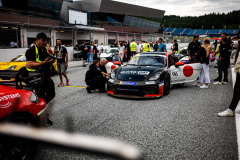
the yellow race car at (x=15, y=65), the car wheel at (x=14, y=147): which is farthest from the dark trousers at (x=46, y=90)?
the yellow race car at (x=15, y=65)

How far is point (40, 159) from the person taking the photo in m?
2.88

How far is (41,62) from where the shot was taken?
12.6 feet

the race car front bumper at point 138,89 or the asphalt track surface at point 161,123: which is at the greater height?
the race car front bumper at point 138,89

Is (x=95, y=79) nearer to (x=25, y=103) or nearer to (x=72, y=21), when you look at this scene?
(x=25, y=103)

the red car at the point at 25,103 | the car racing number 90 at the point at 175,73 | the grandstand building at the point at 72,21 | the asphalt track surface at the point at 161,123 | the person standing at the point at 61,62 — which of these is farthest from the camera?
the grandstand building at the point at 72,21

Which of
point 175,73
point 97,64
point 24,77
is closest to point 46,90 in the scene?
point 24,77

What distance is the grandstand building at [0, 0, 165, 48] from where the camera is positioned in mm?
16658

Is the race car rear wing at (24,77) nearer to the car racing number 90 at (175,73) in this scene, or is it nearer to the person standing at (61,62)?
the person standing at (61,62)

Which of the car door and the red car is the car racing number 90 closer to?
the car door

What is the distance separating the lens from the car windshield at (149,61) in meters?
7.43

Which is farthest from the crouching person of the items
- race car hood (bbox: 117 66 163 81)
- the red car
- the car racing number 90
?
the red car

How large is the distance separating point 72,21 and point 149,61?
2675cm

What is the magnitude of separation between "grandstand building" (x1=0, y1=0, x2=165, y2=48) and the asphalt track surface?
31.4ft

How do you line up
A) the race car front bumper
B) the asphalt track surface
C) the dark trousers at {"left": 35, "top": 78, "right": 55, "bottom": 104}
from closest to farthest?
1. the asphalt track surface
2. the dark trousers at {"left": 35, "top": 78, "right": 55, "bottom": 104}
3. the race car front bumper
